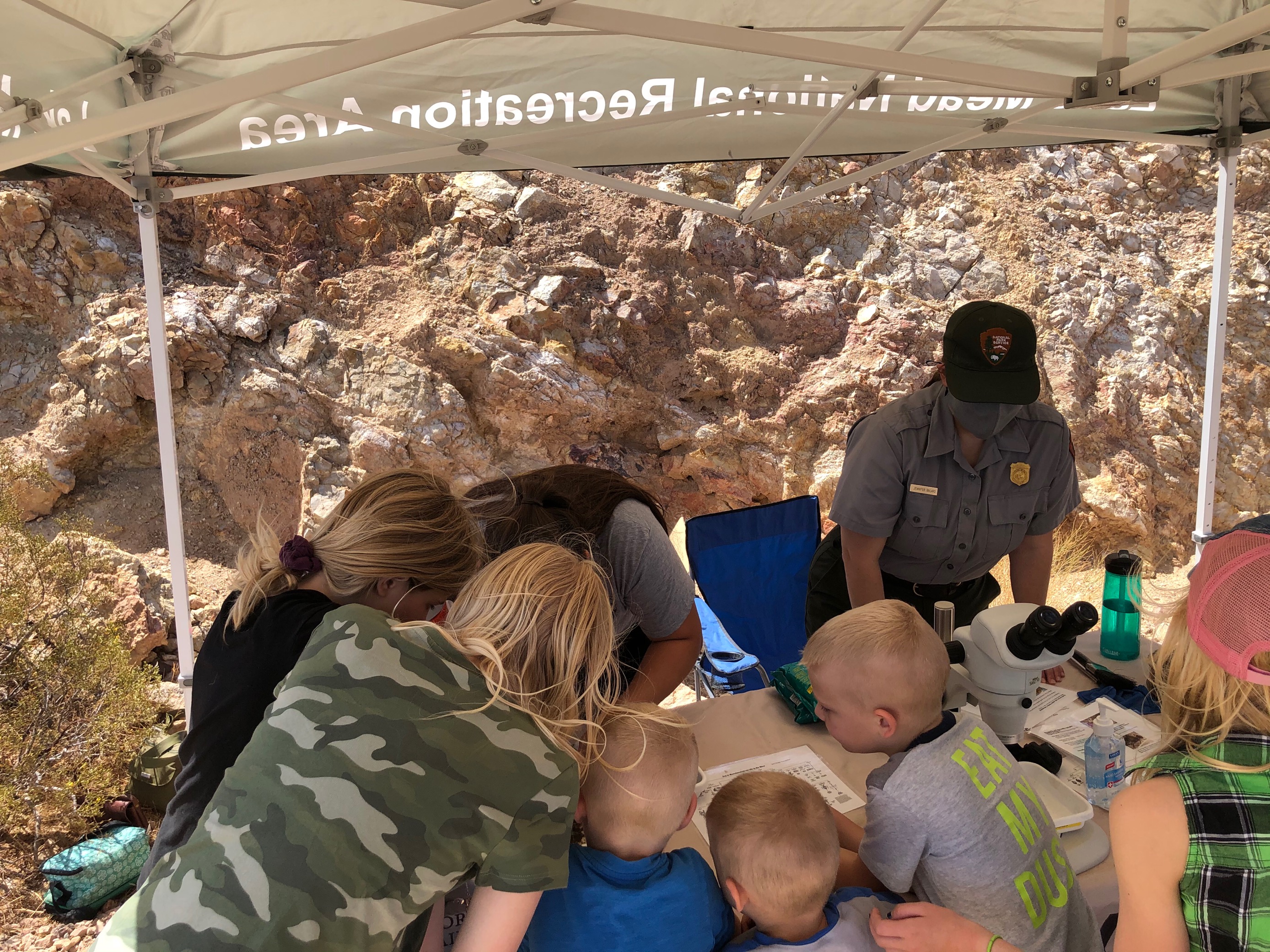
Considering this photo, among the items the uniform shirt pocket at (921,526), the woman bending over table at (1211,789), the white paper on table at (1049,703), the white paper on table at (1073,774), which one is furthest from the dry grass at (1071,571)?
the woman bending over table at (1211,789)

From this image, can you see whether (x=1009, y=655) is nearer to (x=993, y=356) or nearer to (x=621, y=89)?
(x=993, y=356)

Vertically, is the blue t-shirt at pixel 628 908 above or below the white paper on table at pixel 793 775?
above

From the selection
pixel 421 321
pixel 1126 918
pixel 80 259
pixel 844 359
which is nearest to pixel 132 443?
pixel 80 259

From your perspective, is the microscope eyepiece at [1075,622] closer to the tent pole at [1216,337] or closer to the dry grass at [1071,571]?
the tent pole at [1216,337]

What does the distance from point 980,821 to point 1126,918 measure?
0.22 meters

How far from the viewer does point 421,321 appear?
6730 mm

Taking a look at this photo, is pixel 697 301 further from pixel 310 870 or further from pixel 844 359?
pixel 310 870

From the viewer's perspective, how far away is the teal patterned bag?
3104 mm

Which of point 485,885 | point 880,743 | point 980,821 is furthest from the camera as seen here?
point 880,743

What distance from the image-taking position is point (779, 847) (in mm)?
1070

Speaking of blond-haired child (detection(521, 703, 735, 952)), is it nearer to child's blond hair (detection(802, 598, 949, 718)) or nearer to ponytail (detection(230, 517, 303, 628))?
child's blond hair (detection(802, 598, 949, 718))

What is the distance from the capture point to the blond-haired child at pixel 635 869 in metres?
1.09

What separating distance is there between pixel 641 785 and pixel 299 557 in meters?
0.72

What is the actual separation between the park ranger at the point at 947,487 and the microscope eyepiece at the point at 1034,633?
2.44 feet
